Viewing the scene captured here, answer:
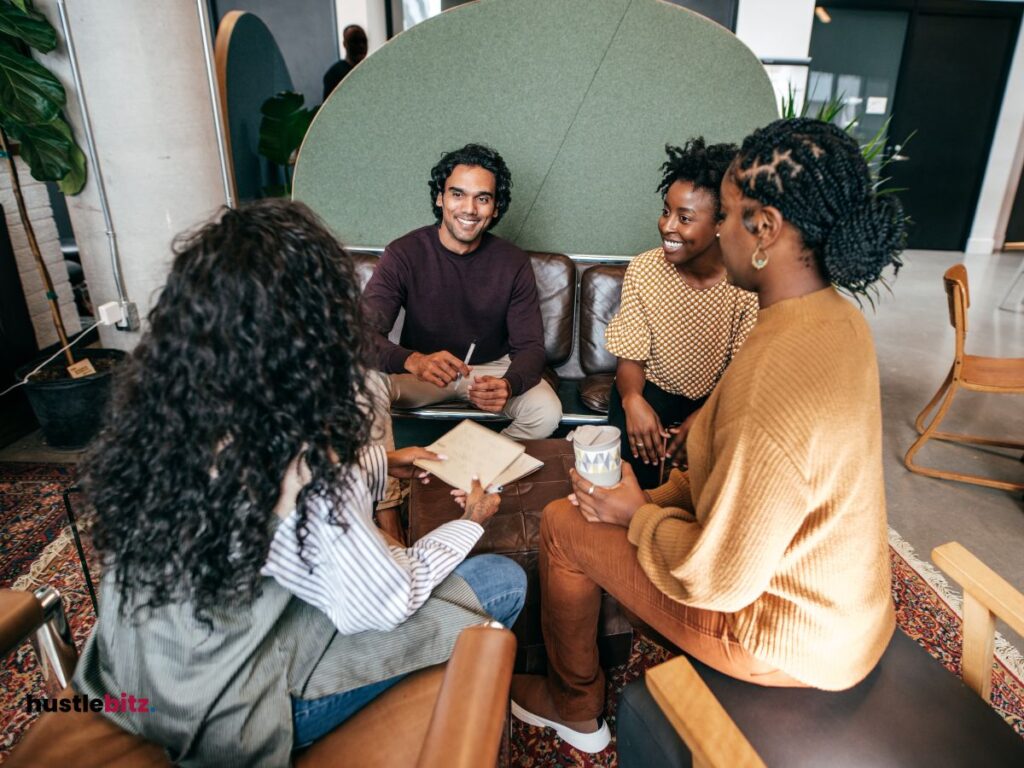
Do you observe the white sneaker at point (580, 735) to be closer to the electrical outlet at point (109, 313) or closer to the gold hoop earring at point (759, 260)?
the gold hoop earring at point (759, 260)

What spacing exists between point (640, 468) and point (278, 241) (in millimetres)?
1414

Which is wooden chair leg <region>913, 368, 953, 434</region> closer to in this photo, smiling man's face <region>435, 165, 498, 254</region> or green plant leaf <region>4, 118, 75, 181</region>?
smiling man's face <region>435, 165, 498, 254</region>

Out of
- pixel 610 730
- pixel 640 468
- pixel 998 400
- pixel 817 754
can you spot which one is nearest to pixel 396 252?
pixel 640 468

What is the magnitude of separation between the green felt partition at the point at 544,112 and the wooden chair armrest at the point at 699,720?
2.25 m

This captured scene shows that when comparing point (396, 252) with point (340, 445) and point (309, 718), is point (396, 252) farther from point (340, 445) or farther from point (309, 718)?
point (309, 718)

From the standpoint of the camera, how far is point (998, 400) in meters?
3.34

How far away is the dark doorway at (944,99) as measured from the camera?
20.3ft

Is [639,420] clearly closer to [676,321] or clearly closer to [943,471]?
[676,321]

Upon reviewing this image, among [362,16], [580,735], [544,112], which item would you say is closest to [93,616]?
[580,735]

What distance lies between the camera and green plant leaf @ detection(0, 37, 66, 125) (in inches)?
95.9

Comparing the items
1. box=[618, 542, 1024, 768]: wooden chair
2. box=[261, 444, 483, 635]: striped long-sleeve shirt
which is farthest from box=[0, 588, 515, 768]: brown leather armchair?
box=[618, 542, 1024, 768]: wooden chair

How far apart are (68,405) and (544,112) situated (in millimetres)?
2353

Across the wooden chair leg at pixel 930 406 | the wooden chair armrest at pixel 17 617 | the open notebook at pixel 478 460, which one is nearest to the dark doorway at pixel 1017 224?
the wooden chair leg at pixel 930 406

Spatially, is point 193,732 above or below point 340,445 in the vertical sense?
below
